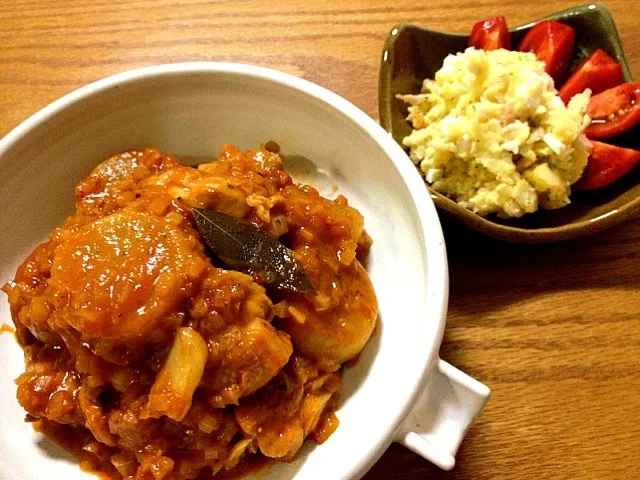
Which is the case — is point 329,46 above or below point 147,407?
above

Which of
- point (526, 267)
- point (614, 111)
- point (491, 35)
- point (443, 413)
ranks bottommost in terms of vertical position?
point (526, 267)

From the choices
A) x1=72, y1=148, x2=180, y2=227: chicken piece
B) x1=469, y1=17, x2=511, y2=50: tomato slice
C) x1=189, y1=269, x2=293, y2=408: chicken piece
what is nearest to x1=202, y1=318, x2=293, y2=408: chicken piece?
x1=189, y1=269, x2=293, y2=408: chicken piece

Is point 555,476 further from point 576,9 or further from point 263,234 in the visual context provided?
point 576,9

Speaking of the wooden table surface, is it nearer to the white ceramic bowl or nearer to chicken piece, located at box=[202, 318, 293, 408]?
the white ceramic bowl

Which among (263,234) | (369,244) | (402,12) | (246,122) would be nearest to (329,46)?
(402,12)

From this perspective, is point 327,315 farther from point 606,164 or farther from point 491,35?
point 491,35

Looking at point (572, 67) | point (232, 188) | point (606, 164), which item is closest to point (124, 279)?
point (232, 188)
